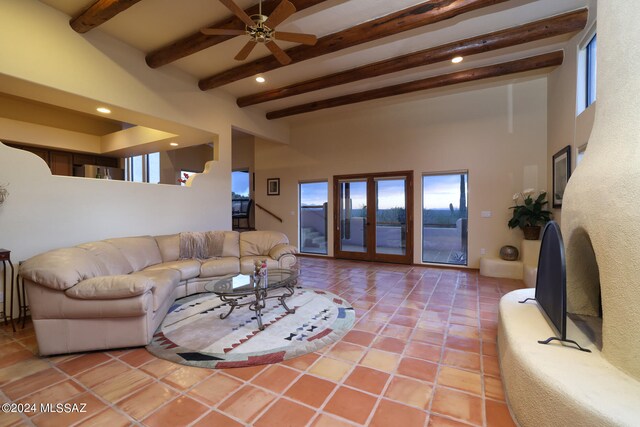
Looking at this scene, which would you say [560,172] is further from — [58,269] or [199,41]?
[58,269]

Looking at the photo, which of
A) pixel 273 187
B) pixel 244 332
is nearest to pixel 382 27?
pixel 244 332

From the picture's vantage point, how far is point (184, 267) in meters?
3.76

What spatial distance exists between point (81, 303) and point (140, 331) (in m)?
0.53

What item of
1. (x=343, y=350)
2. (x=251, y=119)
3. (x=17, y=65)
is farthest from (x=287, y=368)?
(x=251, y=119)

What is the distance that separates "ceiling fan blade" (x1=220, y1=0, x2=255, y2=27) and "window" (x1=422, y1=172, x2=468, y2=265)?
4.60m

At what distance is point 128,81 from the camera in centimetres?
397

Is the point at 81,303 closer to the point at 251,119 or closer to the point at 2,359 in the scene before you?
the point at 2,359

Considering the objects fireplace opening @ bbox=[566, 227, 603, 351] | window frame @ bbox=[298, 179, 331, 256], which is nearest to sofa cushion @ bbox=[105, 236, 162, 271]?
window frame @ bbox=[298, 179, 331, 256]

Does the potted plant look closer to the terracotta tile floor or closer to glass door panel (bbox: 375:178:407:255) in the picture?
glass door panel (bbox: 375:178:407:255)

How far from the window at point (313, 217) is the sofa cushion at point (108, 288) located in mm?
5152

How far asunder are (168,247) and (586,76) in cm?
632

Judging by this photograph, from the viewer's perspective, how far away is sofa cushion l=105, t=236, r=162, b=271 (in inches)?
140

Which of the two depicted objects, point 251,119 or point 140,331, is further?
point 251,119

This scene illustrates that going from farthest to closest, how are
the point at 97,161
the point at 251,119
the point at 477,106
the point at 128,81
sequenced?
1. the point at 97,161
2. the point at 251,119
3. the point at 477,106
4. the point at 128,81
